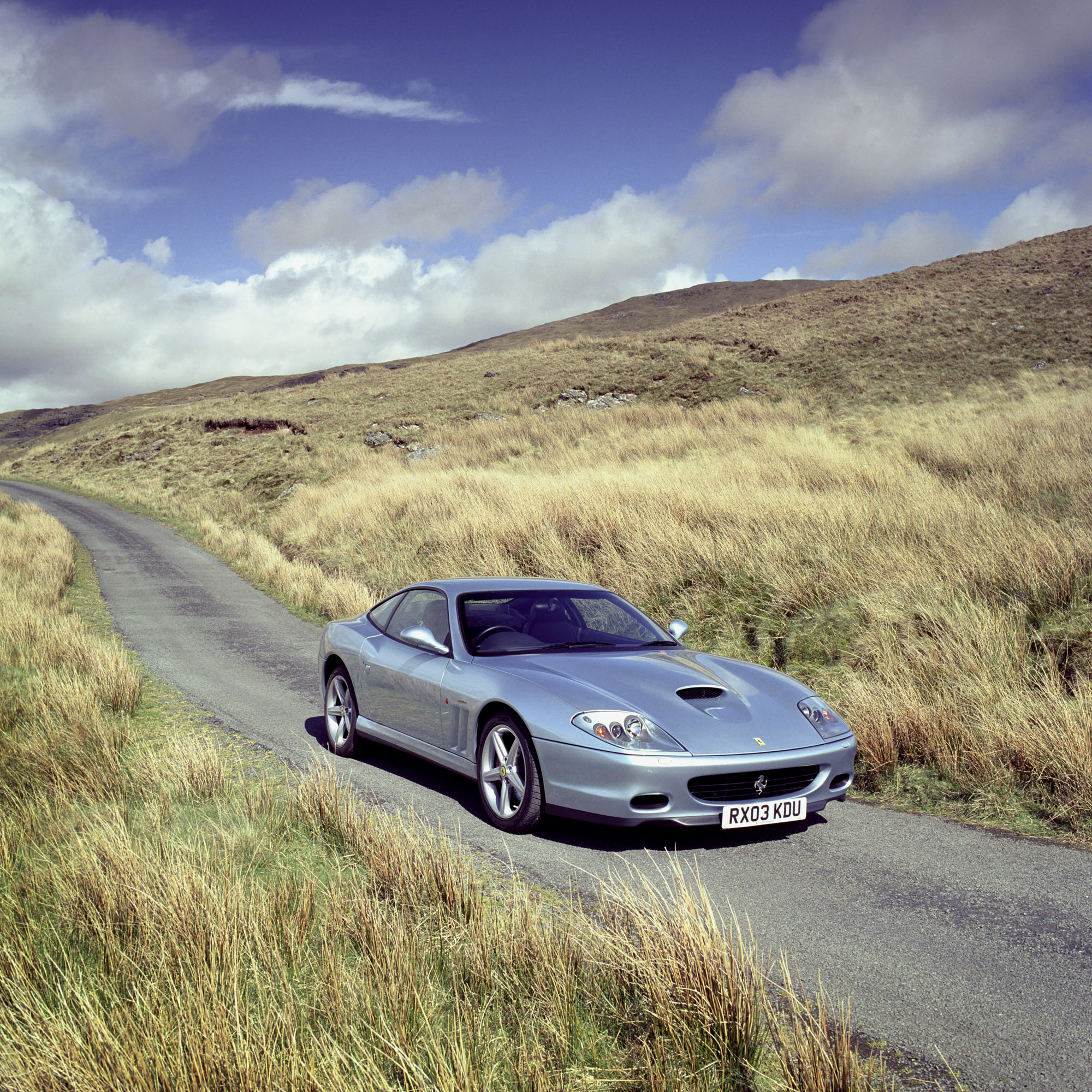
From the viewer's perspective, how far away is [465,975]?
2943 mm

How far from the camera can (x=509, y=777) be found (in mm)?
5086

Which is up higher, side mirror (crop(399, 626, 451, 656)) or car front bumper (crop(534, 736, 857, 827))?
side mirror (crop(399, 626, 451, 656))

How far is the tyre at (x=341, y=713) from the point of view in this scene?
6875 mm

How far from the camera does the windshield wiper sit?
5.85m

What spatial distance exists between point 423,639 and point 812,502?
7.54 meters

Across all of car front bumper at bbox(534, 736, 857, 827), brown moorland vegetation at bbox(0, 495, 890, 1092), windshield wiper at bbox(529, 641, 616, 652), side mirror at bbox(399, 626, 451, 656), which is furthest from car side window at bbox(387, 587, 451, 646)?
brown moorland vegetation at bbox(0, 495, 890, 1092)

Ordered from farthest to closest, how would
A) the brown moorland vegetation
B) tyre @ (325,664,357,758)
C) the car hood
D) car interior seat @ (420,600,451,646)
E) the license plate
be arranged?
tyre @ (325,664,357,758)
car interior seat @ (420,600,451,646)
the car hood
the license plate
the brown moorland vegetation

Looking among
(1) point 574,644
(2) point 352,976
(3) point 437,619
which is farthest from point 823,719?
(2) point 352,976

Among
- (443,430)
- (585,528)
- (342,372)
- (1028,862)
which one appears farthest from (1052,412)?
(342,372)

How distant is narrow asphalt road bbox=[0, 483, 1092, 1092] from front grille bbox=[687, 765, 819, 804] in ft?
1.00

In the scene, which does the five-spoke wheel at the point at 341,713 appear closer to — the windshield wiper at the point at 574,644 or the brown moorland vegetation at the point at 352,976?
the windshield wiper at the point at 574,644

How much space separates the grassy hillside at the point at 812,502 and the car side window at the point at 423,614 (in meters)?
3.03

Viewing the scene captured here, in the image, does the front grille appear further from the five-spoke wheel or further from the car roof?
the five-spoke wheel

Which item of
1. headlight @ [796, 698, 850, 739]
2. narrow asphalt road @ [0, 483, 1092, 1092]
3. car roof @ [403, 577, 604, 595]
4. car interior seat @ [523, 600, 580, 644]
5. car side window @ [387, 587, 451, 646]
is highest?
→ car roof @ [403, 577, 604, 595]
